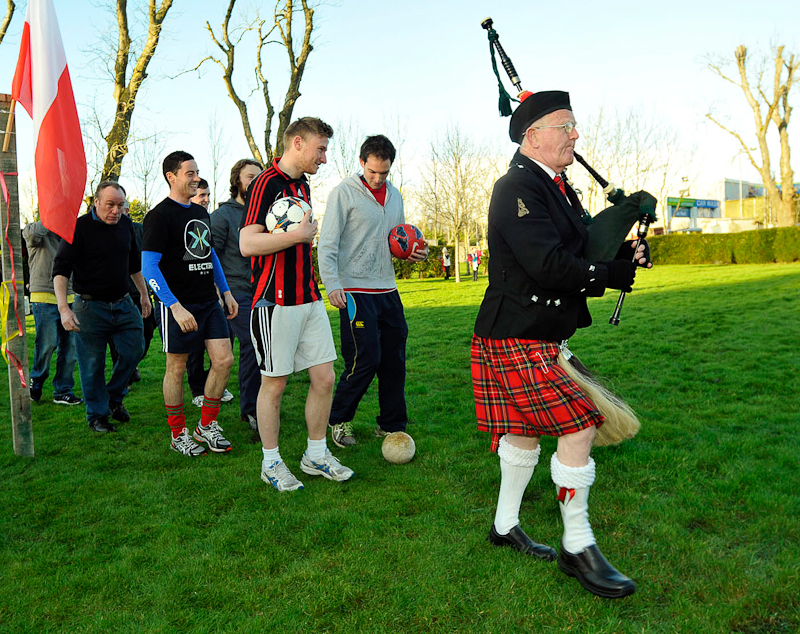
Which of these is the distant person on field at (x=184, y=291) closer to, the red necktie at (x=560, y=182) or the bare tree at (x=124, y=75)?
the red necktie at (x=560, y=182)

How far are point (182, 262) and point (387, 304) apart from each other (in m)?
1.69

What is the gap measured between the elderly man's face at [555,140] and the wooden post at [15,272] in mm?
4134

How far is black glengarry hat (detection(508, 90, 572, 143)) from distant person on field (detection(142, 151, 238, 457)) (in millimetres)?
2954

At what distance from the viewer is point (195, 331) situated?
516cm

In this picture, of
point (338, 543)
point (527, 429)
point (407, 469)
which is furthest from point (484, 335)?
point (407, 469)

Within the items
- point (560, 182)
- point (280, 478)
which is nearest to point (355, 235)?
point (280, 478)

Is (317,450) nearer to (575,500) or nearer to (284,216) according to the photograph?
(284,216)

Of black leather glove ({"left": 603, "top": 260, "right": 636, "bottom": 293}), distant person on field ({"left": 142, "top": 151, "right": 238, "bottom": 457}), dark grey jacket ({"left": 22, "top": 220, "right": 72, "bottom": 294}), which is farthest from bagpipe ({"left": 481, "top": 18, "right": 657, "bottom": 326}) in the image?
dark grey jacket ({"left": 22, "top": 220, "right": 72, "bottom": 294})

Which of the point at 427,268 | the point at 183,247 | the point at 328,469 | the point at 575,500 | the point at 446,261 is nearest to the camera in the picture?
the point at 575,500

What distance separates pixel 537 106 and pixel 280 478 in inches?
113

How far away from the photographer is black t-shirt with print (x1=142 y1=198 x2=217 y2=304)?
495 cm

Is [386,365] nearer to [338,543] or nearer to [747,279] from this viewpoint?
[338,543]

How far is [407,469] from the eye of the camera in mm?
4699

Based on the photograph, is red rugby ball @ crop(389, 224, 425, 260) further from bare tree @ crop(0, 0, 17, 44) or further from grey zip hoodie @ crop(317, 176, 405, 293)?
bare tree @ crop(0, 0, 17, 44)
